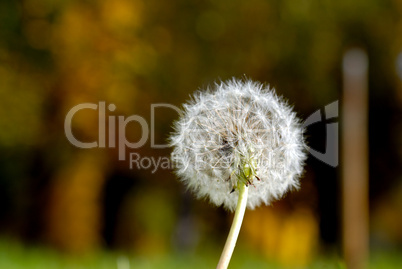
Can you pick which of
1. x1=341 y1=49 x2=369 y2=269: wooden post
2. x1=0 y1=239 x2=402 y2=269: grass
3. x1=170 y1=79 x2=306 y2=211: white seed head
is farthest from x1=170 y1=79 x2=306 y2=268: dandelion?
x1=0 y1=239 x2=402 y2=269: grass

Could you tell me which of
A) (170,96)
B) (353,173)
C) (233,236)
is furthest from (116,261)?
(233,236)

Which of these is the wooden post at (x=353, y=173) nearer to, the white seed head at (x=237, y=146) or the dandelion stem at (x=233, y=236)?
the white seed head at (x=237, y=146)

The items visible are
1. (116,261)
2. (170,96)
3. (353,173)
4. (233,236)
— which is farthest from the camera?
(170,96)

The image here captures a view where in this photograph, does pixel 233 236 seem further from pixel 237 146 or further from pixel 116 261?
pixel 116 261

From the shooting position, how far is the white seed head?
7.02 ft

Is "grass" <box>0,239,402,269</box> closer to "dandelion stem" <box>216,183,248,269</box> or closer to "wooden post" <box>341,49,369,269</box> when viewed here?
"wooden post" <box>341,49,369,269</box>

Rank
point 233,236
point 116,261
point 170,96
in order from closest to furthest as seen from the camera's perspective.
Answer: point 233,236 < point 116,261 < point 170,96

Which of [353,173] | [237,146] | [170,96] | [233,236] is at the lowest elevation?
[233,236]

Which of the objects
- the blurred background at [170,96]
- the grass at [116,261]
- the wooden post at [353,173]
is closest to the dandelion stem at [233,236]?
the wooden post at [353,173]

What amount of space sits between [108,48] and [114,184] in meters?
3.00

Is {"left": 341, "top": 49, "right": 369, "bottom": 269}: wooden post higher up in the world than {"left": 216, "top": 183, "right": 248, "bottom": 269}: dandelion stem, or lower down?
higher up

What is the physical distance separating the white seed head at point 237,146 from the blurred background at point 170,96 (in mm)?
5296

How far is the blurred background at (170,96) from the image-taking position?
8.55m

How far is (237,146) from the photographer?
2143 millimetres
